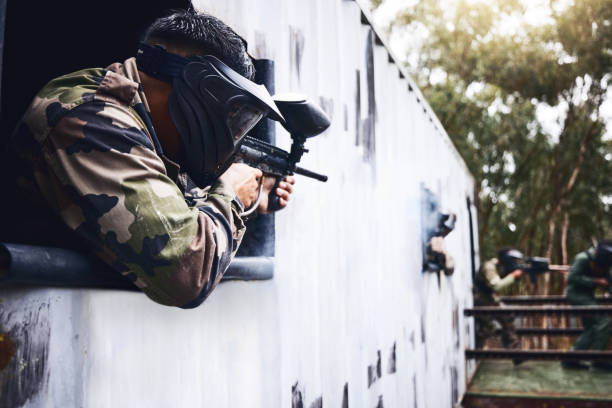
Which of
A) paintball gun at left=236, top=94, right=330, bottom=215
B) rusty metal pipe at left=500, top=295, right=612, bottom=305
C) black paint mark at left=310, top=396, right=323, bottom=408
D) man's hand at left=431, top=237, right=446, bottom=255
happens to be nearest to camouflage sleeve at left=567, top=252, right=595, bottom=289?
rusty metal pipe at left=500, top=295, right=612, bottom=305

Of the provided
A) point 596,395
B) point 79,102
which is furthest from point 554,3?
point 79,102

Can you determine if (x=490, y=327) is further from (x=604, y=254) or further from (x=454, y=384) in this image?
(x=454, y=384)

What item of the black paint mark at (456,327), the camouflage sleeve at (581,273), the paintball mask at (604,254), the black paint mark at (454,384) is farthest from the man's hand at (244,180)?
the camouflage sleeve at (581,273)

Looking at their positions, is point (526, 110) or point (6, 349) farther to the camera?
point (526, 110)

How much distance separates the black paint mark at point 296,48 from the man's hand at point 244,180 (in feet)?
2.67

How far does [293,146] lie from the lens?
2.10 metres

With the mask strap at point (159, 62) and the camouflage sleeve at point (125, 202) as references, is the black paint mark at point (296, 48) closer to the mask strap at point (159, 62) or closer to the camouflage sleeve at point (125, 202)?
the mask strap at point (159, 62)

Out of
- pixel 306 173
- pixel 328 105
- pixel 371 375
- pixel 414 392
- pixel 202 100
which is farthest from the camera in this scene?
pixel 414 392

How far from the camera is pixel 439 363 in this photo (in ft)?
17.2

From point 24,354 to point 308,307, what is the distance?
4.72 feet

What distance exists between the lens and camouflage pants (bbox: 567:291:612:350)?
8023mm

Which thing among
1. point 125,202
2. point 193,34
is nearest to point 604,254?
point 193,34

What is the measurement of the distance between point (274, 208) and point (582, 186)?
57.8ft

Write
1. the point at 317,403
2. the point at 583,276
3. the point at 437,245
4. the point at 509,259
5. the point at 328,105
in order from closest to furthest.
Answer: the point at 317,403 → the point at 328,105 → the point at 437,245 → the point at 583,276 → the point at 509,259
